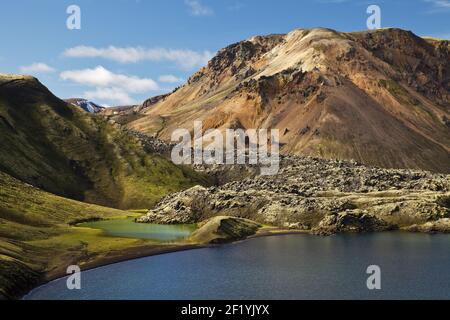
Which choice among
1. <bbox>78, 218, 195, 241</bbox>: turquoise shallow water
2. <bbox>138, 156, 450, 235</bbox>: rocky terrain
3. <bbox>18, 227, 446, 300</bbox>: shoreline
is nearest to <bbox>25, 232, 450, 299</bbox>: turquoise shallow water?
<bbox>18, 227, 446, 300</bbox>: shoreline

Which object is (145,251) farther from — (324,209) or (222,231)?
(324,209)

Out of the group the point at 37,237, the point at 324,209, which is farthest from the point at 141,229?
the point at 324,209

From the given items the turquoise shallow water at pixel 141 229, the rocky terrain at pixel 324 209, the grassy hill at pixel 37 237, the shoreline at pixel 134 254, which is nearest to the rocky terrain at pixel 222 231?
the shoreline at pixel 134 254

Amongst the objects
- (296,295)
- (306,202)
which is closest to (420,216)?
(306,202)

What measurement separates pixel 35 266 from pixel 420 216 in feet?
384

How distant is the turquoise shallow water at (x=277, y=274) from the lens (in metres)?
87.6

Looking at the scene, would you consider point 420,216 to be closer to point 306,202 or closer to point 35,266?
point 306,202

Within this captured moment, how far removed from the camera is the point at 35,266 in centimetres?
10438

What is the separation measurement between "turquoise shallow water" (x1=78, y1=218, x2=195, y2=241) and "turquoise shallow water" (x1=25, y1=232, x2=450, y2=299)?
23.1m

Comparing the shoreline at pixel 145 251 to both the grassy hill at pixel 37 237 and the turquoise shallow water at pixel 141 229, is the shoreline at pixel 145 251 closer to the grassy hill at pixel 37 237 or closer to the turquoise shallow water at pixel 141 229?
the grassy hill at pixel 37 237

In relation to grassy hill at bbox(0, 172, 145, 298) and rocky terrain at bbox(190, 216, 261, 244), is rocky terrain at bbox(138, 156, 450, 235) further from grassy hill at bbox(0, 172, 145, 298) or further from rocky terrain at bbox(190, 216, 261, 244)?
grassy hill at bbox(0, 172, 145, 298)

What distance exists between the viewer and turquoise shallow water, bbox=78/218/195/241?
153 metres

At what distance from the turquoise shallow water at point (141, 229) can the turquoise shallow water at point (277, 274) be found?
23.1 m
